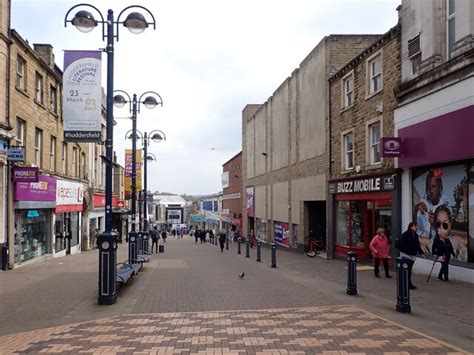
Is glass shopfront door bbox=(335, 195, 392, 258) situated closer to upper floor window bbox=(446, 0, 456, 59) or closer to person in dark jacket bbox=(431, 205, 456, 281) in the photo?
person in dark jacket bbox=(431, 205, 456, 281)

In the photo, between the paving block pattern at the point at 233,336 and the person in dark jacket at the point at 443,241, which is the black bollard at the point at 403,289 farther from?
the person in dark jacket at the point at 443,241

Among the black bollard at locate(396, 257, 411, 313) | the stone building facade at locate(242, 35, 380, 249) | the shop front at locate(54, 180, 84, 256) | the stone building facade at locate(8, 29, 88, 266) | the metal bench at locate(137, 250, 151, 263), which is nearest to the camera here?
the black bollard at locate(396, 257, 411, 313)

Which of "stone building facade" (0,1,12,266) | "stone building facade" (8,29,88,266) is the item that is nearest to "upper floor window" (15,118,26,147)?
"stone building facade" (8,29,88,266)

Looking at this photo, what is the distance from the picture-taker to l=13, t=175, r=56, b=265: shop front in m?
18.8

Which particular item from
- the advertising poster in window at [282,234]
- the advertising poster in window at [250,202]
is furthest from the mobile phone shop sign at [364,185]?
the advertising poster in window at [250,202]

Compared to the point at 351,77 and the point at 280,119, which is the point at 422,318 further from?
the point at 280,119

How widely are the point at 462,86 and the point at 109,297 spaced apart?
9860mm

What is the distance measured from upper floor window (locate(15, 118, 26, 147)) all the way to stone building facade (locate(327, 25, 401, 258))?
13363mm

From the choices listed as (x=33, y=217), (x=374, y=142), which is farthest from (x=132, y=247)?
(x=374, y=142)

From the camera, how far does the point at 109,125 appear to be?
412 inches

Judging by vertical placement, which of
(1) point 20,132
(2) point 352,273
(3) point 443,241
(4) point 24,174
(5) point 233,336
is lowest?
(5) point 233,336

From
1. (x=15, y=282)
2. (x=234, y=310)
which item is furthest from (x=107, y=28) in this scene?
(x=15, y=282)

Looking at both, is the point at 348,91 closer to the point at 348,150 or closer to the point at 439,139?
the point at 348,150

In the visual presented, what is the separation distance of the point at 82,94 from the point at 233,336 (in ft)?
20.4
